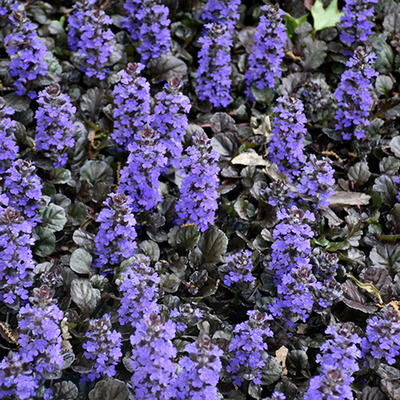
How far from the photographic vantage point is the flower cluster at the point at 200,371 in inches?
160

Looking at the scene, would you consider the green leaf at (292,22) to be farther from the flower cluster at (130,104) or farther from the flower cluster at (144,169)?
the flower cluster at (144,169)

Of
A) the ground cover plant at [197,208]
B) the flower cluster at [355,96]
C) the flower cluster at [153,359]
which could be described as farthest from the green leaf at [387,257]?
the flower cluster at [153,359]

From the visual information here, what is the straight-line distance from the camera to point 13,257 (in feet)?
15.4

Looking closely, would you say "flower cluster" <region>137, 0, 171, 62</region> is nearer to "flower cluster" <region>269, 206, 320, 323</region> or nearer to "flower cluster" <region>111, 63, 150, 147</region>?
"flower cluster" <region>111, 63, 150, 147</region>

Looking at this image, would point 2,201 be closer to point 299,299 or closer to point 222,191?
Answer: point 222,191

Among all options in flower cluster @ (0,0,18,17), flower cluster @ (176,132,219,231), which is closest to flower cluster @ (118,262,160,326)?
flower cluster @ (176,132,219,231)

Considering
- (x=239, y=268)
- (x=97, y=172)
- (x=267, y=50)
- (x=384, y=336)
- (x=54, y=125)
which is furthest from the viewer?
(x=267, y=50)

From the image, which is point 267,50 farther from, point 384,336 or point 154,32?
point 384,336

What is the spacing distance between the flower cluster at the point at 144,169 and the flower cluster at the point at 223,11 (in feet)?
6.47

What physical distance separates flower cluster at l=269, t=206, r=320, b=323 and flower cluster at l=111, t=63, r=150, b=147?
1.62m

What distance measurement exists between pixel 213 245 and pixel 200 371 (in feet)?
5.03

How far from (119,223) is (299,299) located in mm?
1458

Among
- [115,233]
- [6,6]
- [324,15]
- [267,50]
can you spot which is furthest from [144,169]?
[324,15]

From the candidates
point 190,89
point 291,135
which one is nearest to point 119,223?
point 291,135
